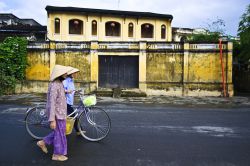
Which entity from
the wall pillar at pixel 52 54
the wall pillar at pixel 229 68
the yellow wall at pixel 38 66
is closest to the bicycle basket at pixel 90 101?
the wall pillar at pixel 52 54

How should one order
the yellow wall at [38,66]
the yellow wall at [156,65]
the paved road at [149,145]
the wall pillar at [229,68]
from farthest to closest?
1. the yellow wall at [38,66]
2. the yellow wall at [156,65]
3. the wall pillar at [229,68]
4. the paved road at [149,145]

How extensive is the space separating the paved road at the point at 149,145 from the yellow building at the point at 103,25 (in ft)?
80.8

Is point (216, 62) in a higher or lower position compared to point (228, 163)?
higher

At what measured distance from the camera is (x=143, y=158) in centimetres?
654

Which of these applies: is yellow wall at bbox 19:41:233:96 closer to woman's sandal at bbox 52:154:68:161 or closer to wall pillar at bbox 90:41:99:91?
wall pillar at bbox 90:41:99:91

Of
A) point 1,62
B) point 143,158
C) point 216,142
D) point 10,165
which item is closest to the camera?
point 10,165

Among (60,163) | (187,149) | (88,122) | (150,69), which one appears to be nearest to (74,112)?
(88,122)

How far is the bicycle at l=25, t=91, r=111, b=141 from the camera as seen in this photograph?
26.4ft

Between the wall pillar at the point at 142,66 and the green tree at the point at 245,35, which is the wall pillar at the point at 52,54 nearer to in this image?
the wall pillar at the point at 142,66

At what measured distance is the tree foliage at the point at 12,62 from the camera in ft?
69.7

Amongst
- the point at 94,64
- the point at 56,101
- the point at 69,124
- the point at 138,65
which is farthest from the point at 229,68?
the point at 56,101

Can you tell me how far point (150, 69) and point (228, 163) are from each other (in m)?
16.2

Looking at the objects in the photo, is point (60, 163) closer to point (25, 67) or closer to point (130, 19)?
point (25, 67)

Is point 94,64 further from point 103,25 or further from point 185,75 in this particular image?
point 103,25
